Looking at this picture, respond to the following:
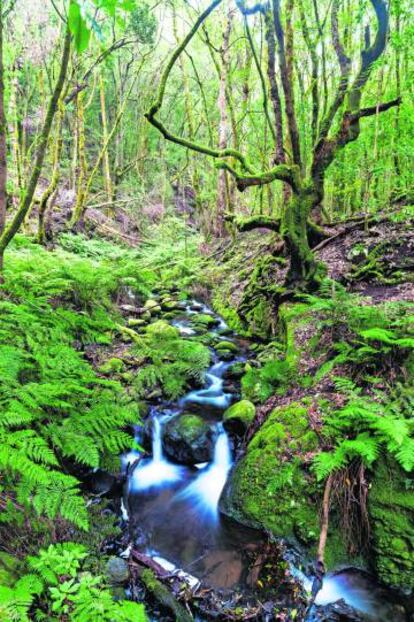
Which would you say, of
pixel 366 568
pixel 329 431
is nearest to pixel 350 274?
pixel 329 431

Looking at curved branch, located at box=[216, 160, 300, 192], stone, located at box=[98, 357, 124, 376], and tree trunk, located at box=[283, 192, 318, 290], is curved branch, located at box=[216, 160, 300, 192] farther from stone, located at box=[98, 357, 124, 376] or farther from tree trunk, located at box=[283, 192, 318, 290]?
stone, located at box=[98, 357, 124, 376]

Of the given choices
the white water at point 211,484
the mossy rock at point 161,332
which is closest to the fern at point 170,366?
the mossy rock at point 161,332

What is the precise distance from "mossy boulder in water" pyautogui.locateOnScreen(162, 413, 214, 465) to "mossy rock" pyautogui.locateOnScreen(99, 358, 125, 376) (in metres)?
1.37

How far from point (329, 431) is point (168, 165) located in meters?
22.6

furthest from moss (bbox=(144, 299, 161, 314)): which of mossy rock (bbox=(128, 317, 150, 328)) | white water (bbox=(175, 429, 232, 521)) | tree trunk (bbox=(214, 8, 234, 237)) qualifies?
white water (bbox=(175, 429, 232, 521))

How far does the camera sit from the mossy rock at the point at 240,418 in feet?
17.8

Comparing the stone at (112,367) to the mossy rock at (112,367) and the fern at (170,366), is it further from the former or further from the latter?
the fern at (170,366)

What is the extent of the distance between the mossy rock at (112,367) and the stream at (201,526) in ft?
3.05

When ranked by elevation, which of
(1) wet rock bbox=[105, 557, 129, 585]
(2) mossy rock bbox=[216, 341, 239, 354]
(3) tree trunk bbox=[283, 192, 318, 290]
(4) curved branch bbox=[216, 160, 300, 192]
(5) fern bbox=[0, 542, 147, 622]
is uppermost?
(4) curved branch bbox=[216, 160, 300, 192]

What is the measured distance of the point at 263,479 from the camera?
4176 millimetres

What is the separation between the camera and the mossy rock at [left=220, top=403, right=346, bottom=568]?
3.75m

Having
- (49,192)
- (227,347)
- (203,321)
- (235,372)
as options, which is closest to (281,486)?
(235,372)

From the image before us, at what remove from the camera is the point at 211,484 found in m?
4.97

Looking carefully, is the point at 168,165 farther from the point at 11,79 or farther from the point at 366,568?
the point at 366,568
